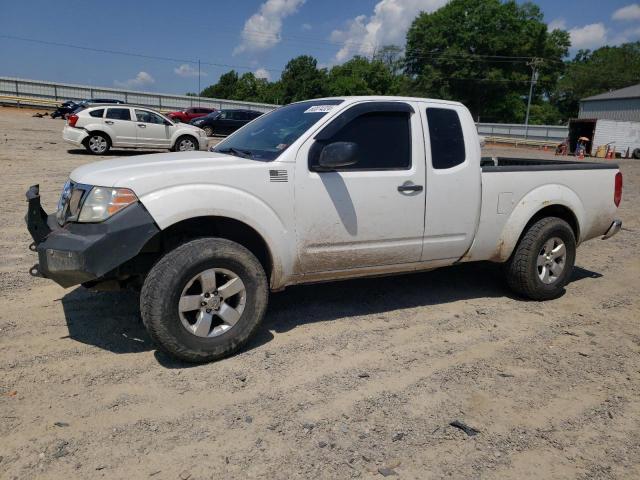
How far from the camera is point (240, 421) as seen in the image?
296cm

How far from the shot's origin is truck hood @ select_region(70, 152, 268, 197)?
340 cm

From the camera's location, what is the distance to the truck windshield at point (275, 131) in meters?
4.00

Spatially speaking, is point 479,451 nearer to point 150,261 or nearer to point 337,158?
A: point 337,158

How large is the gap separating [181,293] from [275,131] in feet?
5.29

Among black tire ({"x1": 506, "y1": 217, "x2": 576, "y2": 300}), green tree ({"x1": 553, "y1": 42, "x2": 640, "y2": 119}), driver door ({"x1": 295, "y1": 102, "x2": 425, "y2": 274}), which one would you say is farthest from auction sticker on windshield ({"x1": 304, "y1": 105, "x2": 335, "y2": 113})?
green tree ({"x1": 553, "y1": 42, "x2": 640, "y2": 119})

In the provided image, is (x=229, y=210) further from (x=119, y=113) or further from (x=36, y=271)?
(x=119, y=113)

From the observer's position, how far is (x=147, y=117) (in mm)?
17188

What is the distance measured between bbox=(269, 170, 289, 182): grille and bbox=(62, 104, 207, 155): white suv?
14242 mm

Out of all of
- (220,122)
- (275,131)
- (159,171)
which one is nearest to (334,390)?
(159,171)

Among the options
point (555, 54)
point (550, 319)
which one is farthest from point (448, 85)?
point (550, 319)

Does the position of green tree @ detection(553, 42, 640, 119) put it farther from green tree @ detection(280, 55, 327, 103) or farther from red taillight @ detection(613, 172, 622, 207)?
red taillight @ detection(613, 172, 622, 207)

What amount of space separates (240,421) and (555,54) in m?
87.3

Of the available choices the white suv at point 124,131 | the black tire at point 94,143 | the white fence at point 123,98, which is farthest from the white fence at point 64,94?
the black tire at point 94,143

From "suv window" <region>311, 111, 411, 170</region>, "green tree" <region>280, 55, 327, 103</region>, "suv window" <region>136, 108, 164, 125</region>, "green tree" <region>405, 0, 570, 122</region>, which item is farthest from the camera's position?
"green tree" <region>280, 55, 327, 103</region>
